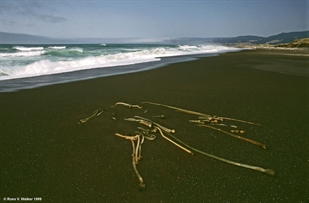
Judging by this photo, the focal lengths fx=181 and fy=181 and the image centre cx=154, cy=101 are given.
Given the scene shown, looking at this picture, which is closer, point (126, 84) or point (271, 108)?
point (271, 108)

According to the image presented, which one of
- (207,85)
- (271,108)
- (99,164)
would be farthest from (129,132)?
(207,85)

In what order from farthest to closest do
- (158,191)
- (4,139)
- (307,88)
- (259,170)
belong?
(307,88)
(4,139)
(259,170)
(158,191)

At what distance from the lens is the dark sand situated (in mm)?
2150

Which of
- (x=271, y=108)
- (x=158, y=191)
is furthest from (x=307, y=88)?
(x=158, y=191)

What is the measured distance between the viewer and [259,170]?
2.46 m

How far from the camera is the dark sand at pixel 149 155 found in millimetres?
2150

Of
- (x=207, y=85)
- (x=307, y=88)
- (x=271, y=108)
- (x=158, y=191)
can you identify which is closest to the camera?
(x=158, y=191)

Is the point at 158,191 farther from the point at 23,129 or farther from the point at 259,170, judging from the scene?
the point at 23,129

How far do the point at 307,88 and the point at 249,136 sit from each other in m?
5.29

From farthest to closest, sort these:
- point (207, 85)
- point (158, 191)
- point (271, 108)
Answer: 1. point (207, 85)
2. point (271, 108)
3. point (158, 191)

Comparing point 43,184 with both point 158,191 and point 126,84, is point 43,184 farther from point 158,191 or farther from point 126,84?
point 126,84

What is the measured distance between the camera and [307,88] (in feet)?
22.0

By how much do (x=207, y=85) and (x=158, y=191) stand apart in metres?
5.71

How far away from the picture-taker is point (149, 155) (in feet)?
9.34
